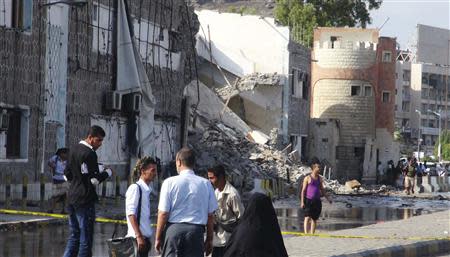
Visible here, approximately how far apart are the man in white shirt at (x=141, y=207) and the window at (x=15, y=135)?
1793cm

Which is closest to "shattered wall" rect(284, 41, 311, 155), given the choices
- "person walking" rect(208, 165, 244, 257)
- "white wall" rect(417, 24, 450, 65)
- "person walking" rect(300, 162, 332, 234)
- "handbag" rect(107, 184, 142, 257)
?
"person walking" rect(300, 162, 332, 234)

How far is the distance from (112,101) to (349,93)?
34.8 m

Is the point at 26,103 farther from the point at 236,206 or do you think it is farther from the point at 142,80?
the point at 236,206

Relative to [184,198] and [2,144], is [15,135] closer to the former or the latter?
[2,144]

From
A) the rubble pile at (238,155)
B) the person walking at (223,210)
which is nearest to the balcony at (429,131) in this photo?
the rubble pile at (238,155)

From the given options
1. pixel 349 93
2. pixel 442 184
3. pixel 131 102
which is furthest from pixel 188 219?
pixel 349 93

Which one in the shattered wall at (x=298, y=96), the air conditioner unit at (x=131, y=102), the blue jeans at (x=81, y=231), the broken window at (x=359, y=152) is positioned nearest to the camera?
the blue jeans at (x=81, y=231)

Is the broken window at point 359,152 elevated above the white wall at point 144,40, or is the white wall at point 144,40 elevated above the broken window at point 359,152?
the white wall at point 144,40

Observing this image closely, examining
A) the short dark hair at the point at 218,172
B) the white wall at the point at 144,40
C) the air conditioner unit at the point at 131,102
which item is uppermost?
the white wall at the point at 144,40

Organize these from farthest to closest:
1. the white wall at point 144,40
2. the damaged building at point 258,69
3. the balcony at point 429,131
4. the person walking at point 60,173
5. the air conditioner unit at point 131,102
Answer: the balcony at point 429,131, the damaged building at point 258,69, the air conditioner unit at point 131,102, the white wall at point 144,40, the person walking at point 60,173

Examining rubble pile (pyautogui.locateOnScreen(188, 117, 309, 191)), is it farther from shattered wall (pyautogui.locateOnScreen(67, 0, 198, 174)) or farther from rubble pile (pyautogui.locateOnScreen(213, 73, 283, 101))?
rubble pile (pyautogui.locateOnScreen(213, 73, 283, 101))

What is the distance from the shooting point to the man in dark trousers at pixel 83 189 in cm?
1245

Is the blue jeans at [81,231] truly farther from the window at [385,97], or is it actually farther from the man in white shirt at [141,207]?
the window at [385,97]

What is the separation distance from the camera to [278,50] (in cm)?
5666
